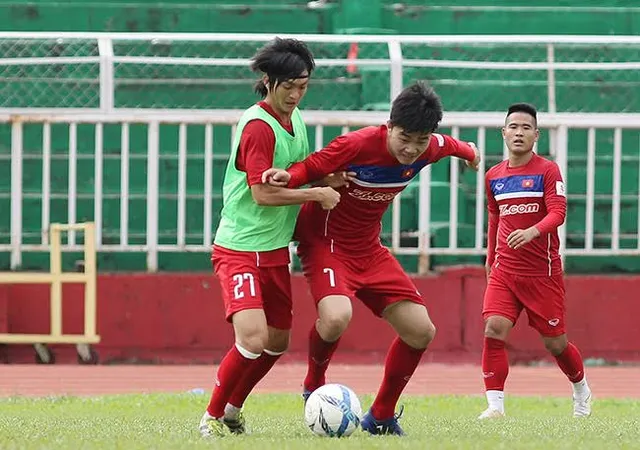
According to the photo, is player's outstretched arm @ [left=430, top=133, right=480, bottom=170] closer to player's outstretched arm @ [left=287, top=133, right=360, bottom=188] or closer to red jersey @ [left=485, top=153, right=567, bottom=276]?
player's outstretched arm @ [left=287, top=133, right=360, bottom=188]

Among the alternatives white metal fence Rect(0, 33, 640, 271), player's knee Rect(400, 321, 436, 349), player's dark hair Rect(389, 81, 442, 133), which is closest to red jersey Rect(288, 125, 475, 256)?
player's dark hair Rect(389, 81, 442, 133)

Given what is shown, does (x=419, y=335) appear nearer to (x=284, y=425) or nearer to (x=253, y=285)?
(x=253, y=285)

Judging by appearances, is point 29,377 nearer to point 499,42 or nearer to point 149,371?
point 149,371

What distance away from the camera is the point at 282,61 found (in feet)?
26.2

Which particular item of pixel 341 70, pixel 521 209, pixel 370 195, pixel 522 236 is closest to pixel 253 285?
pixel 370 195

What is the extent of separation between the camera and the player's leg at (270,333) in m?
8.18

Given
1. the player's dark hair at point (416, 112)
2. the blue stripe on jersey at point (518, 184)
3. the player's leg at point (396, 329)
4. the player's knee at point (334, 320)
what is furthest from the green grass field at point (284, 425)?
the player's dark hair at point (416, 112)

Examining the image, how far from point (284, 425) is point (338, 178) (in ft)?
5.04

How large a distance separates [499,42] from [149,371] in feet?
13.7

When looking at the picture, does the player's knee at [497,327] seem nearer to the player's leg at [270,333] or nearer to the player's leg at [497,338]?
the player's leg at [497,338]

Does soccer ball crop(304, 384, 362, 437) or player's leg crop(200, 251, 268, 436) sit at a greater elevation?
player's leg crop(200, 251, 268, 436)

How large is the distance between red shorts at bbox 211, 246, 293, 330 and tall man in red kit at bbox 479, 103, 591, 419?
1.96 metres

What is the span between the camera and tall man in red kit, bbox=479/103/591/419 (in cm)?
984

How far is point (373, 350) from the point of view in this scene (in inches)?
541
